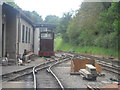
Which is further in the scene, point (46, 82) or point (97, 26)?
point (97, 26)

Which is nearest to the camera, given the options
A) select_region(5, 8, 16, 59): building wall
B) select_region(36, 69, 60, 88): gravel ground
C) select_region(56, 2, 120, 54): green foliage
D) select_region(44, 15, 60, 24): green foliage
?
select_region(36, 69, 60, 88): gravel ground

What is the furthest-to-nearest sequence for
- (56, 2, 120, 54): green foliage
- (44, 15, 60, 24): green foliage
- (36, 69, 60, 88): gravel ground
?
(44, 15, 60, 24): green foliage
(56, 2, 120, 54): green foliage
(36, 69, 60, 88): gravel ground

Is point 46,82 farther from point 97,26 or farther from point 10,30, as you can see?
point 97,26

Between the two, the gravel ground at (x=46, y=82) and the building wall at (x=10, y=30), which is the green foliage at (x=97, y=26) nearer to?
the building wall at (x=10, y=30)

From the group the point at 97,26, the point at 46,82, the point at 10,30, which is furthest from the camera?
the point at 97,26

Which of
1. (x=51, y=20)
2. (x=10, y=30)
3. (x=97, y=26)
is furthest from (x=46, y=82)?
(x=51, y=20)

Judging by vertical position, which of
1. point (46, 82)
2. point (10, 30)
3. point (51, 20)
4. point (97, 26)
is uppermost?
point (51, 20)

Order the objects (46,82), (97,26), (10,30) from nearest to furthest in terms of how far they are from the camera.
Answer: (46,82) < (10,30) < (97,26)

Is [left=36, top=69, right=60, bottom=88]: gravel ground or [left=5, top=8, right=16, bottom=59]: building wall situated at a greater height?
[left=5, top=8, right=16, bottom=59]: building wall

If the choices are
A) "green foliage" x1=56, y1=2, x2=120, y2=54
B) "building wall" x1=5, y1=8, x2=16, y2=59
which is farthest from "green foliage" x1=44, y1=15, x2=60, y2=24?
"building wall" x1=5, y1=8, x2=16, y2=59

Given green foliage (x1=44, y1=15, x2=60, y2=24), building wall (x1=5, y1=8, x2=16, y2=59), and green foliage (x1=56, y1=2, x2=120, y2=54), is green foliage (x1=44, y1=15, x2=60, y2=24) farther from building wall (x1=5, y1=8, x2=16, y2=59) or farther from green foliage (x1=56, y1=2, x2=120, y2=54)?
building wall (x1=5, y1=8, x2=16, y2=59)

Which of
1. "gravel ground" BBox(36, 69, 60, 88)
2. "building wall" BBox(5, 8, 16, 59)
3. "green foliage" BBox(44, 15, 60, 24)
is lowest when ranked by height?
"gravel ground" BBox(36, 69, 60, 88)

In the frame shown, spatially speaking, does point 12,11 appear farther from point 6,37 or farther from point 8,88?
point 8,88

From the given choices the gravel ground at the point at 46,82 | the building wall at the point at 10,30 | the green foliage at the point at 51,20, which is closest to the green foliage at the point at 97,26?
the building wall at the point at 10,30
